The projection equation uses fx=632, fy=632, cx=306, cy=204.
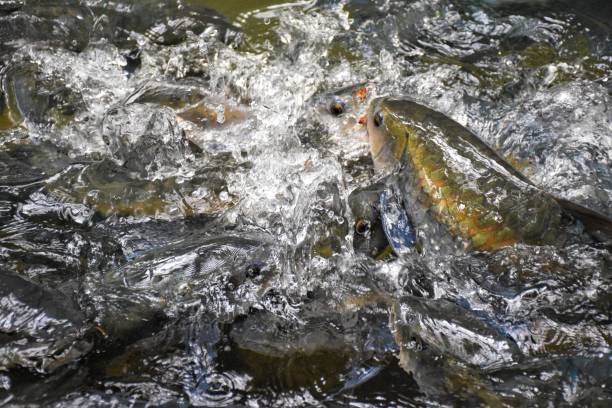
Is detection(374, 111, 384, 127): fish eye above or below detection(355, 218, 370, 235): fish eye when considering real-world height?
above

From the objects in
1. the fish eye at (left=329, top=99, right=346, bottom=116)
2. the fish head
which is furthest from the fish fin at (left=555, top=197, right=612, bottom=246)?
the fish eye at (left=329, top=99, right=346, bottom=116)

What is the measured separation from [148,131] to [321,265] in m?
1.15

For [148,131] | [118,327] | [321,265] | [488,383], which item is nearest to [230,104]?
[148,131]

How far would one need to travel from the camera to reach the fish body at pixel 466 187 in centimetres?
230

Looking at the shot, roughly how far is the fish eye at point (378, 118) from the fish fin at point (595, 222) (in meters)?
0.83

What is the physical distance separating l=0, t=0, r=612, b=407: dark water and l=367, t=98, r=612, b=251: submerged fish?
0.33ft

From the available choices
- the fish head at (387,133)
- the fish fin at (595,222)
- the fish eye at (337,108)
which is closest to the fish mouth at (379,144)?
the fish head at (387,133)

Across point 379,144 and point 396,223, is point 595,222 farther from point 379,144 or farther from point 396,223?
point 379,144

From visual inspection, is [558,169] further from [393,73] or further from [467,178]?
[393,73]

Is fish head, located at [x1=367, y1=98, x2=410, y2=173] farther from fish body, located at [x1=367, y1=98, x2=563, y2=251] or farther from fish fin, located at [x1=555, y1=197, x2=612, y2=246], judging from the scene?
fish fin, located at [x1=555, y1=197, x2=612, y2=246]

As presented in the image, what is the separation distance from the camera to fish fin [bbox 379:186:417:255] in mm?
2457

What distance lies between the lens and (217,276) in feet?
7.43

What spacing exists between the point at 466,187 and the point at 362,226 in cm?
43

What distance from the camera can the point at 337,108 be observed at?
3.16 meters
